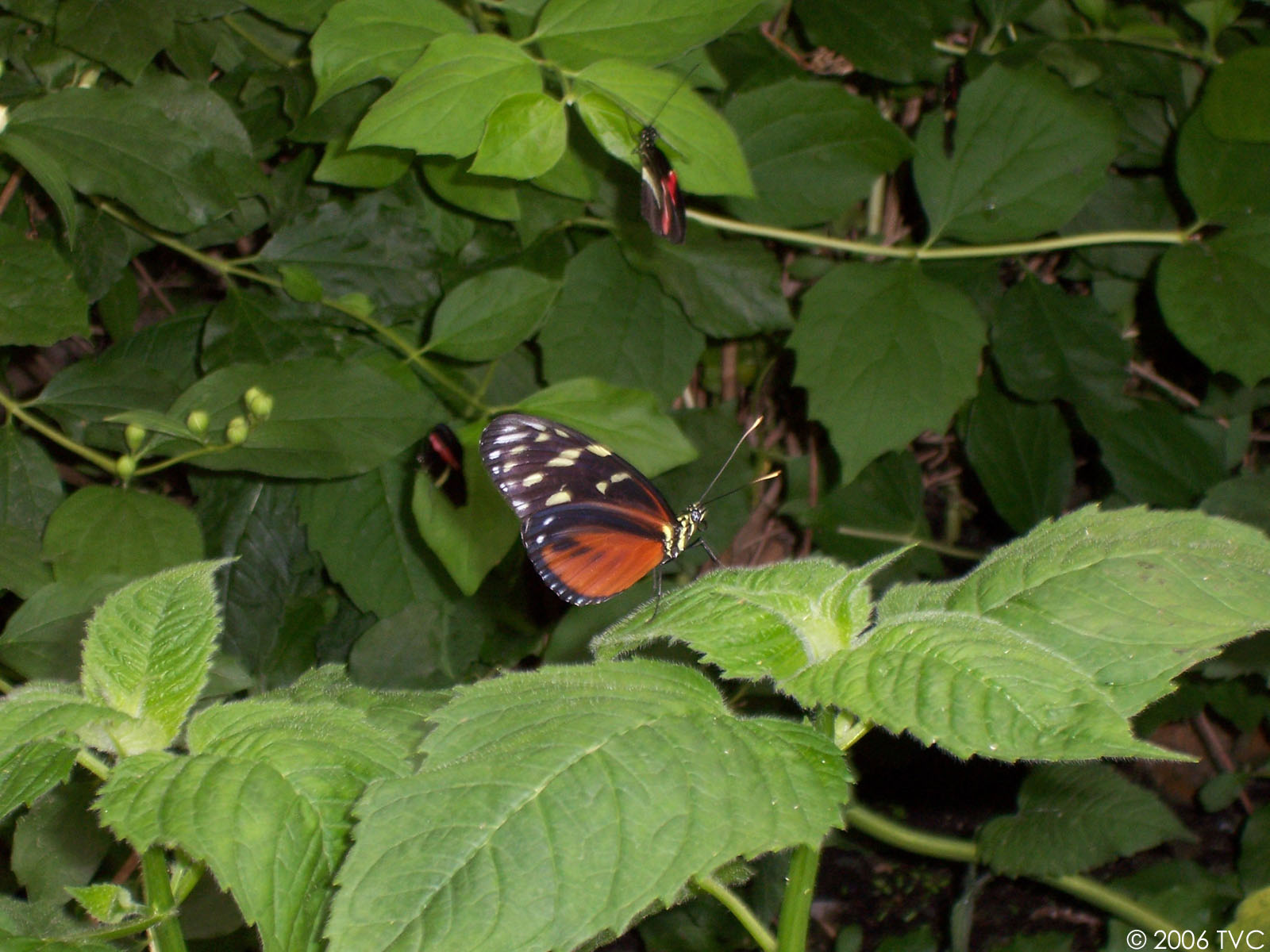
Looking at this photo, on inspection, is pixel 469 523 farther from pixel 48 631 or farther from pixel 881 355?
pixel 881 355

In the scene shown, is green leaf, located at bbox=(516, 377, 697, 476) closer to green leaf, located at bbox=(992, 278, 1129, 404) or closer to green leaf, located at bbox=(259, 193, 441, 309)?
green leaf, located at bbox=(259, 193, 441, 309)

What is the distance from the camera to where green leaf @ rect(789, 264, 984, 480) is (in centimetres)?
142

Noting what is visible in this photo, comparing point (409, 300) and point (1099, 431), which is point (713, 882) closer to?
point (409, 300)

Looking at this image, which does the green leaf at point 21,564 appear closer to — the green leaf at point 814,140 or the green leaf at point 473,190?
the green leaf at point 473,190

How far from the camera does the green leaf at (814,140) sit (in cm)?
156

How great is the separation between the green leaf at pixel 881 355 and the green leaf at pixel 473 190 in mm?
439

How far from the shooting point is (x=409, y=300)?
58.6 inches

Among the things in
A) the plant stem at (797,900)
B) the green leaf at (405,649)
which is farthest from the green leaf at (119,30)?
the plant stem at (797,900)

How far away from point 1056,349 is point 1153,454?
268mm

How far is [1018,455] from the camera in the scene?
1838 mm

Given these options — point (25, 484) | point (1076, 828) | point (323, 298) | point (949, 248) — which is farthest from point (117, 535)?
point (1076, 828)

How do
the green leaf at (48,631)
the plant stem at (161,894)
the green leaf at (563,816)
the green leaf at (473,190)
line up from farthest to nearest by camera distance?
1. the green leaf at (473,190)
2. the green leaf at (48,631)
3. the plant stem at (161,894)
4. the green leaf at (563,816)

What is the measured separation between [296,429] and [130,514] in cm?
21

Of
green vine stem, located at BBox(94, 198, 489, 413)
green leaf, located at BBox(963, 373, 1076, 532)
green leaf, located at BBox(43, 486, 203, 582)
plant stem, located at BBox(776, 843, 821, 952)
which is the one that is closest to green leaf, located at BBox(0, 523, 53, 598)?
green leaf, located at BBox(43, 486, 203, 582)
